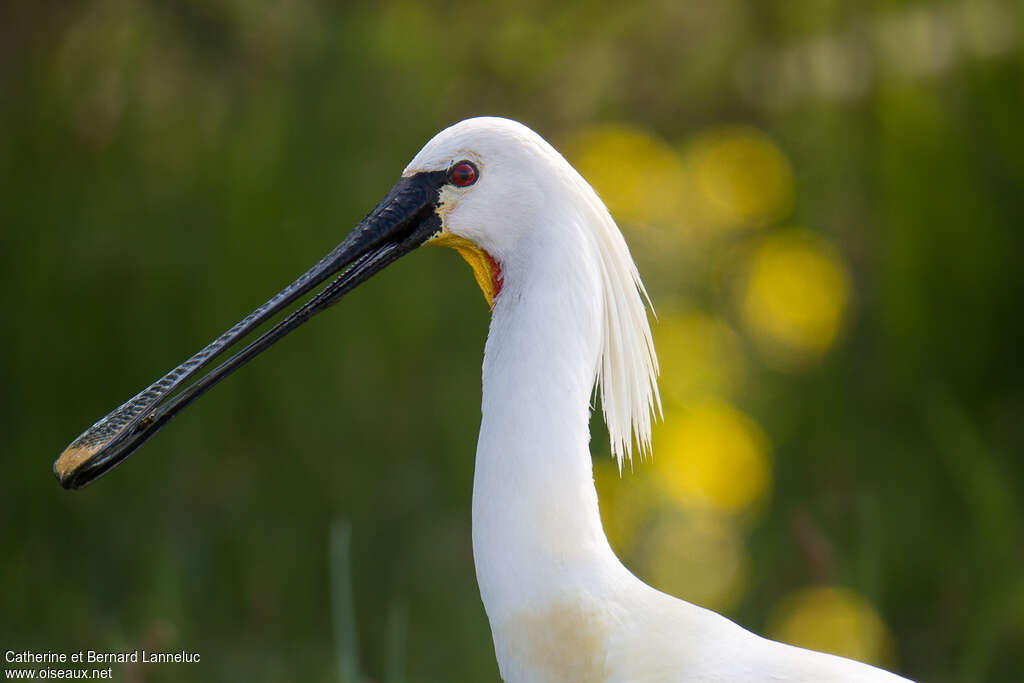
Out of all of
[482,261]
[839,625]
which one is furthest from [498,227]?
[839,625]

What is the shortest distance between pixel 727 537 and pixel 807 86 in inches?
76.7

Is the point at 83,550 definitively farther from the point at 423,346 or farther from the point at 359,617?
the point at 423,346

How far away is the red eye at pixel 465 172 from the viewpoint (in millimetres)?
1712

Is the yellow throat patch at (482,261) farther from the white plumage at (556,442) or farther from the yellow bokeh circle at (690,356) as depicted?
the yellow bokeh circle at (690,356)

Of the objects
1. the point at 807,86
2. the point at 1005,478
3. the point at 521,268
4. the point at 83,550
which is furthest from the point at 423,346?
the point at 521,268

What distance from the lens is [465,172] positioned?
171cm

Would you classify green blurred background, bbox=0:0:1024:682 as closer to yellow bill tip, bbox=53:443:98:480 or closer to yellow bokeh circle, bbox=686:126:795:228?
yellow bokeh circle, bbox=686:126:795:228

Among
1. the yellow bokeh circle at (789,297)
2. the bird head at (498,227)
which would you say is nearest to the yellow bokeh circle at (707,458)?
the yellow bokeh circle at (789,297)

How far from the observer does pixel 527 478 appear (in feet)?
5.16

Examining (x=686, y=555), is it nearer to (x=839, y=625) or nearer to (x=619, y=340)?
(x=839, y=625)

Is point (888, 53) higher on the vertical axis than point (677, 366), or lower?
higher

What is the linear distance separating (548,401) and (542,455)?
65 mm

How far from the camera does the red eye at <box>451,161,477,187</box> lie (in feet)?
5.62

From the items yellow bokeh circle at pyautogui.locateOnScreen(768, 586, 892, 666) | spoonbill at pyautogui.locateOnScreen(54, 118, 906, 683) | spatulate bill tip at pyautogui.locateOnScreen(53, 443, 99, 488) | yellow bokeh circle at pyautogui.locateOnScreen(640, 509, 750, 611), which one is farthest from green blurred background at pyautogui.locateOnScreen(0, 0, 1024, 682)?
spoonbill at pyautogui.locateOnScreen(54, 118, 906, 683)
